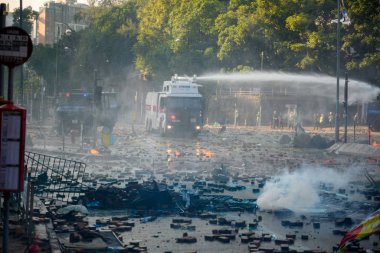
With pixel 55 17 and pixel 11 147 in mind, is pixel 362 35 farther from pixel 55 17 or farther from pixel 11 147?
pixel 55 17

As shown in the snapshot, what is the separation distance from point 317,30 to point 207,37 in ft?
36.7

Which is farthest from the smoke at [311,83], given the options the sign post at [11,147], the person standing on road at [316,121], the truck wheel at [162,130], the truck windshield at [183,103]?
the sign post at [11,147]

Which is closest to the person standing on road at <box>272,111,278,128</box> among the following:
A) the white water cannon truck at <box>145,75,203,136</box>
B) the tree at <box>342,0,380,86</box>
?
the tree at <box>342,0,380,86</box>

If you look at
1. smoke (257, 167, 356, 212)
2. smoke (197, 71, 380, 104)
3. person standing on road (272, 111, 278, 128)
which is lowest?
smoke (257, 167, 356, 212)

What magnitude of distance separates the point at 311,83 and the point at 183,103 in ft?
80.4

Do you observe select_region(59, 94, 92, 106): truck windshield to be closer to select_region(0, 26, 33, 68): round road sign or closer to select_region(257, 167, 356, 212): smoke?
select_region(257, 167, 356, 212): smoke

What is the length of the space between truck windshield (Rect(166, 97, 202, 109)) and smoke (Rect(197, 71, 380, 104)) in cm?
1671

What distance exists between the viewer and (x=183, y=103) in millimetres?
43719

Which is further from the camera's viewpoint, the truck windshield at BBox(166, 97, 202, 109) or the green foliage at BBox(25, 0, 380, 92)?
the green foliage at BBox(25, 0, 380, 92)

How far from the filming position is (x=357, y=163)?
28781 mm

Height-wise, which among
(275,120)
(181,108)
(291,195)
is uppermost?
(181,108)

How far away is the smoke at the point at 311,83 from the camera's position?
6175 cm

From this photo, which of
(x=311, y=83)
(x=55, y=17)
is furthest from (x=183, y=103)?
(x=55, y=17)

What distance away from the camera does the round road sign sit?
27.7ft
